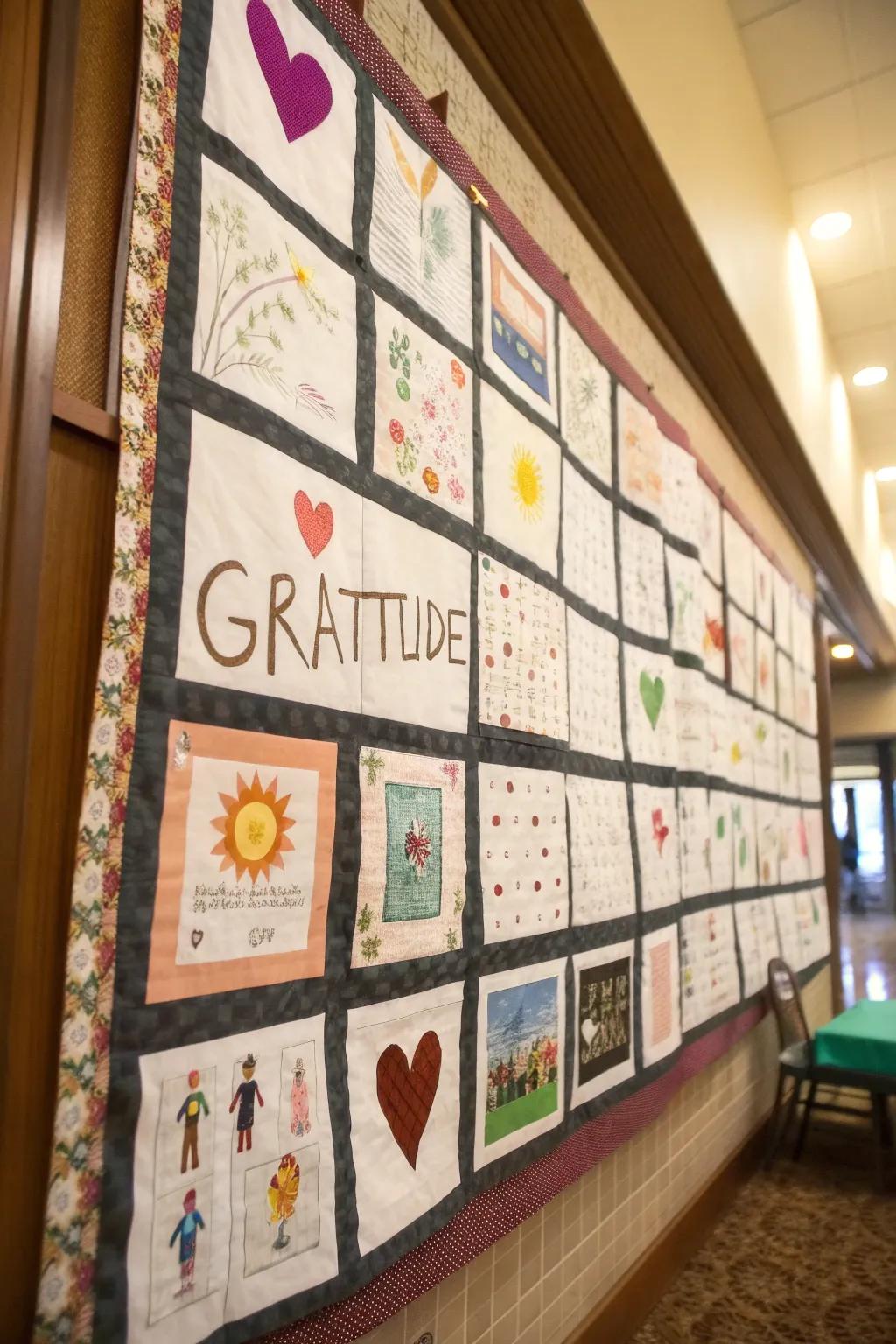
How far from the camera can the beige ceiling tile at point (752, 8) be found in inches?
105

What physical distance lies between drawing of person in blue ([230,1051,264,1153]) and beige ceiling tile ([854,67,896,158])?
3452mm

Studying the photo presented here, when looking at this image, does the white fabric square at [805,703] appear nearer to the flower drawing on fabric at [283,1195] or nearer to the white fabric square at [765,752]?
the white fabric square at [765,752]

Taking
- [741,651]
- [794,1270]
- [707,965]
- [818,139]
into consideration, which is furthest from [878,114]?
[794,1270]

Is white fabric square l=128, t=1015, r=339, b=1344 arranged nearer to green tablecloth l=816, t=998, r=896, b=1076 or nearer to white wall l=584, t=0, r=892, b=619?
white wall l=584, t=0, r=892, b=619

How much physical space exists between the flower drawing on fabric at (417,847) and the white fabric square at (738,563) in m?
2.03

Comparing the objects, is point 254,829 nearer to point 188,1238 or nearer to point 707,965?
point 188,1238

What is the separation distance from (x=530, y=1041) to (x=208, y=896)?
774mm

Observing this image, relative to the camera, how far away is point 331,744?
3.52 feet

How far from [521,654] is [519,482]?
0.31m

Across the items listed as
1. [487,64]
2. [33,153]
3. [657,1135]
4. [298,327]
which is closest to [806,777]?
[657,1135]

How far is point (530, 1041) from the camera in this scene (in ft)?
4.77

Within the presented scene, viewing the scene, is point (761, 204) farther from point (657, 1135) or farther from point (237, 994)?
point (237, 994)

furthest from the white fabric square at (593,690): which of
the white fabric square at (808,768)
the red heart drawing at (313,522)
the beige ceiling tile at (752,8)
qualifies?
the white fabric square at (808,768)

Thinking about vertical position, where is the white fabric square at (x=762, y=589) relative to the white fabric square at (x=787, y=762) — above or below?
above
